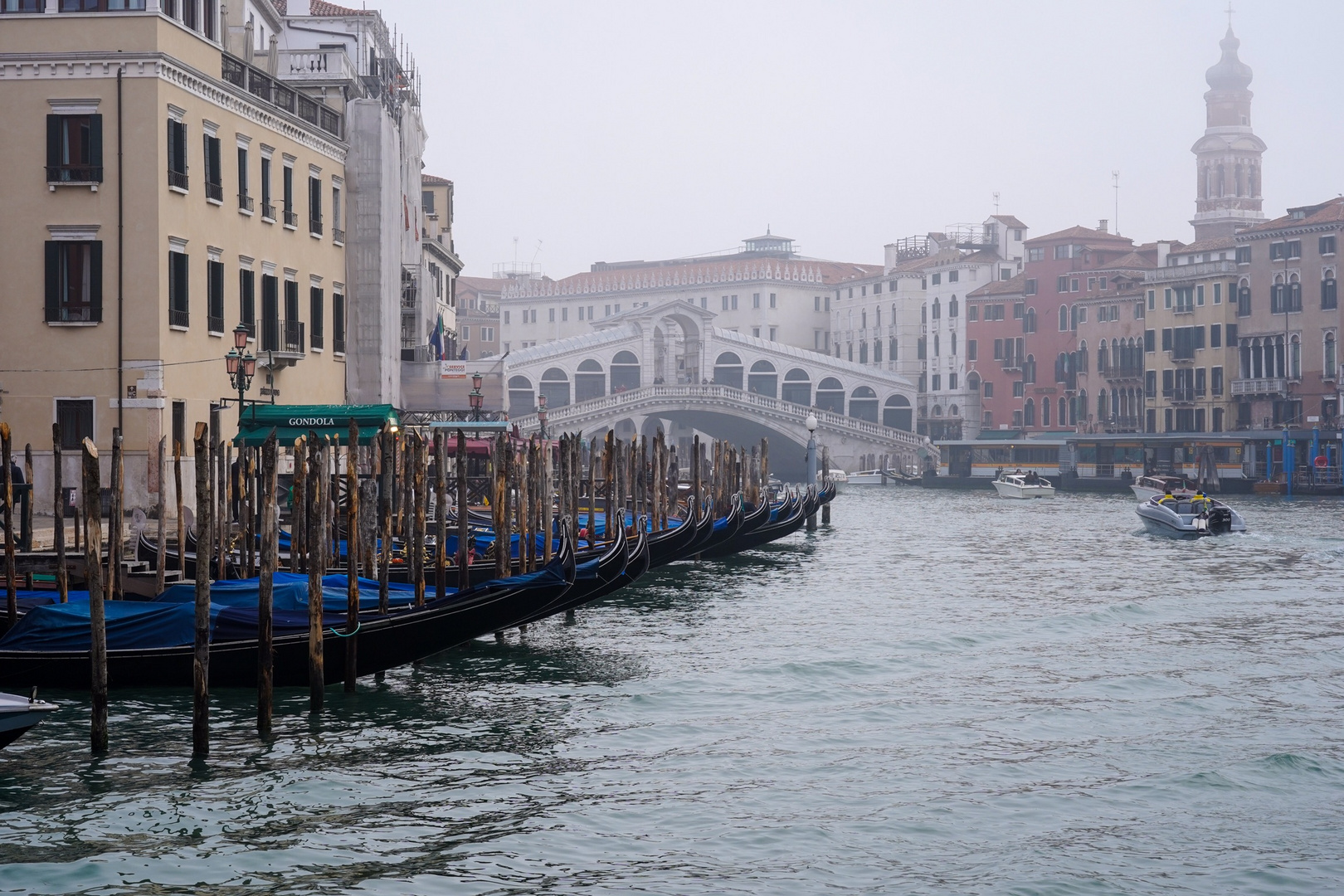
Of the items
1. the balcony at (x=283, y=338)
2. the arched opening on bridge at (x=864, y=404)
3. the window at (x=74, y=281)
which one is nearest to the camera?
the window at (x=74, y=281)

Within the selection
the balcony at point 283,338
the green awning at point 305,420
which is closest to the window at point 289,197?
the balcony at point 283,338

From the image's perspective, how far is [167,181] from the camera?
1811 cm

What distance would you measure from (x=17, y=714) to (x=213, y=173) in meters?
12.5

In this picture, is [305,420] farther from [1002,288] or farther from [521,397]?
[1002,288]

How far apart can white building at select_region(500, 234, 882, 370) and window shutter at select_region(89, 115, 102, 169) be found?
4951 centimetres

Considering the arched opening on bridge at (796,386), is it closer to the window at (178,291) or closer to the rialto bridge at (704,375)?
the rialto bridge at (704,375)

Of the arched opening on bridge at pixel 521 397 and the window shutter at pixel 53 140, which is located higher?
the window shutter at pixel 53 140

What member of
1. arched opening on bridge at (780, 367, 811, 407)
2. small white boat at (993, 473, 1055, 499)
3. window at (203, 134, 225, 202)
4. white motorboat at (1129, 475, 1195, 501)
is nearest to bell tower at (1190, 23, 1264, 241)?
arched opening on bridge at (780, 367, 811, 407)

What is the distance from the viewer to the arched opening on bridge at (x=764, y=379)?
60812 mm

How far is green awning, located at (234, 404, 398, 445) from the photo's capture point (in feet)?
56.0

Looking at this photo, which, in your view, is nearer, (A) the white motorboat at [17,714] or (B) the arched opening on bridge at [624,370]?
(A) the white motorboat at [17,714]

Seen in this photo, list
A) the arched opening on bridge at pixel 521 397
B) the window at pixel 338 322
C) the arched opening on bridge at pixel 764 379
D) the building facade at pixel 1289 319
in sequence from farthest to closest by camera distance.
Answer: the arched opening on bridge at pixel 764 379 < the arched opening on bridge at pixel 521 397 < the building facade at pixel 1289 319 < the window at pixel 338 322

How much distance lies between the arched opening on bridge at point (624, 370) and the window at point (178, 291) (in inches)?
1640

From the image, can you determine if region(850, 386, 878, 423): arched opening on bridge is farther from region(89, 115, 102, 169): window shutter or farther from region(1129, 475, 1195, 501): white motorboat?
region(89, 115, 102, 169): window shutter
